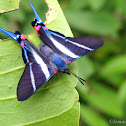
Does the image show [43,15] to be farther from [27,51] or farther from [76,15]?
[76,15]

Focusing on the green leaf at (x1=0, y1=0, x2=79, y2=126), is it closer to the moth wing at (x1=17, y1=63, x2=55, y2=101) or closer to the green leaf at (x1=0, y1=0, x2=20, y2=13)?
the moth wing at (x1=17, y1=63, x2=55, y2=101)

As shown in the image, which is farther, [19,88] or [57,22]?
[57,22]

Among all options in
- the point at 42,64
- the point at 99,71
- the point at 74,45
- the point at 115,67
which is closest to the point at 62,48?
the point at 74,45

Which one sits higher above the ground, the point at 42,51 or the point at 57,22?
the point at 57,22

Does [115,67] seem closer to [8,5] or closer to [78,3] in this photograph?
[78,3]

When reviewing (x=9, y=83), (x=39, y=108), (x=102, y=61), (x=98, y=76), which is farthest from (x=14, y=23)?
(x=102, y=61)

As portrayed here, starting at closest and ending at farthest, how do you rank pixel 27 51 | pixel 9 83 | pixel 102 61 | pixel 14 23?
1. pixel 9 83
2. pixel 27 51
3. pixel 14 23
4. pixel 102 61
